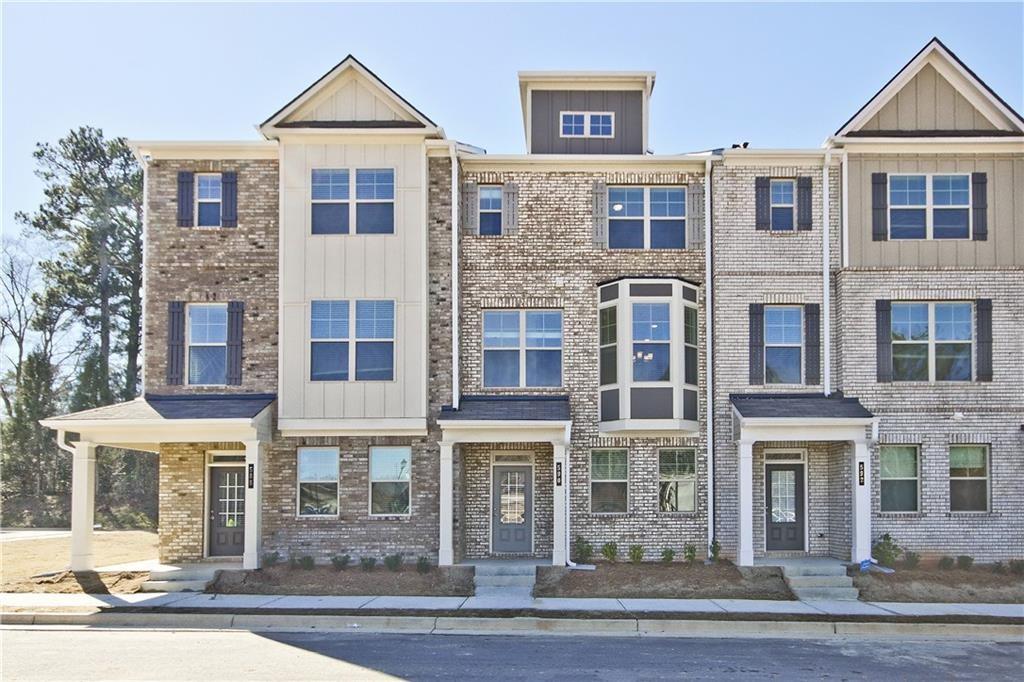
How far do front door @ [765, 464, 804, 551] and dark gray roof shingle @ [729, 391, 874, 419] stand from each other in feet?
5.20

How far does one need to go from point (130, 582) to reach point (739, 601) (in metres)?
11.5

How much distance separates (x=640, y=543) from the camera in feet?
66.7

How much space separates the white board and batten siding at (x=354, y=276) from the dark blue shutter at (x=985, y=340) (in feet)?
38.9

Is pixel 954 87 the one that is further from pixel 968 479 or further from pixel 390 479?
pixel 390 479

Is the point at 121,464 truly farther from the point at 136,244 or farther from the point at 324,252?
the point at 324,252

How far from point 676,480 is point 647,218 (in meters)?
5.78

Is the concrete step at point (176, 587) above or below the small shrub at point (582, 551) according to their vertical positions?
below

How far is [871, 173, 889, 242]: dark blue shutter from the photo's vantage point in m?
20.6

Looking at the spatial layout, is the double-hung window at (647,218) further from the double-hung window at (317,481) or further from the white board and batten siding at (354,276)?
the double-hung window at (317,481)

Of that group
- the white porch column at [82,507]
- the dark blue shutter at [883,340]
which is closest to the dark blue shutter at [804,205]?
the dark blue shutter at [883,340]

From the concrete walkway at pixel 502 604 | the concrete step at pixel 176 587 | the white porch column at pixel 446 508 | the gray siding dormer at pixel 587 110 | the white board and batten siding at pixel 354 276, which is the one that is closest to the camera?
the concrete walkway at pixel 502 604

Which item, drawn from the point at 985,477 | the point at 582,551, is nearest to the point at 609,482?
the point at 582,551

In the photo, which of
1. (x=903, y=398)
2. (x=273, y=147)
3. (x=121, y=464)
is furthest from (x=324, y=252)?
(x=121, y=464)

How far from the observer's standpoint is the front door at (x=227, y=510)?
20641 millimetres
